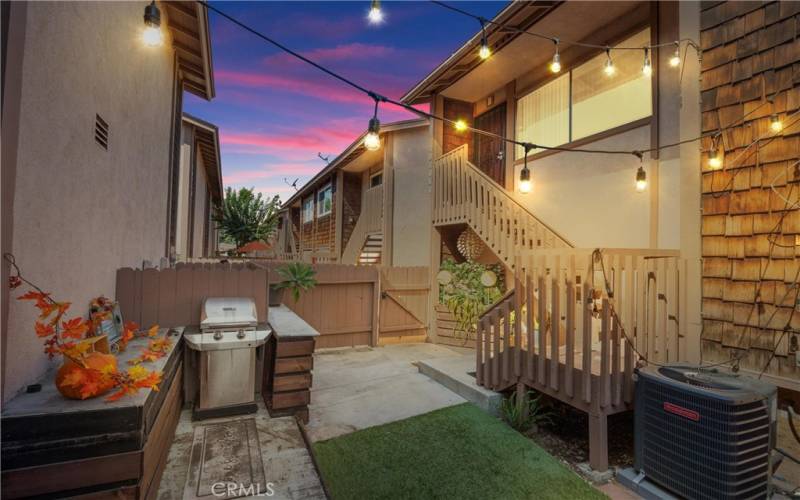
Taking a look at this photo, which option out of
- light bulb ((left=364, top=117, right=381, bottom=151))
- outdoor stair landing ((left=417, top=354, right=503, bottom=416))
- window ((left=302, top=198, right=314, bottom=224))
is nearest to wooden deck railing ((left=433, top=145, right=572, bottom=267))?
outdoor stair landing ((left=417, top=354, right=503, bottom=416))

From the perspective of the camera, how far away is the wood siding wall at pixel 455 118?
8.66m

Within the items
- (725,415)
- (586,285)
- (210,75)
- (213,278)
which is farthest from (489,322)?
(210,75)

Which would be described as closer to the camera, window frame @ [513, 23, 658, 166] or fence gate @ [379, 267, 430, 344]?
window frame @ [513, 23, 658, 166]

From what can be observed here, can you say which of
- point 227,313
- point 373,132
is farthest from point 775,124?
point 227,313

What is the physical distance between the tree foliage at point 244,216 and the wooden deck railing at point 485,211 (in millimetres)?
9021

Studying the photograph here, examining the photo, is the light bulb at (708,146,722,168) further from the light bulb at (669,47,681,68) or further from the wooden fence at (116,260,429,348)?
the wooden fence at (116,260,429,348)

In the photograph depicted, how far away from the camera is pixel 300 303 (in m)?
6.91

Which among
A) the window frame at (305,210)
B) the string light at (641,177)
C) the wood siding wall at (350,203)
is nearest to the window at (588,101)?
the string light at (641,177)

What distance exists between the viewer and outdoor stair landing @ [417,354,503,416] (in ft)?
14.1

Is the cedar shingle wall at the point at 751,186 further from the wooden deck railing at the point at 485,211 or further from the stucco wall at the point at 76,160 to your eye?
the stucco wall at the point at 76,160

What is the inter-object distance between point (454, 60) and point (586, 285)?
18.3 ft

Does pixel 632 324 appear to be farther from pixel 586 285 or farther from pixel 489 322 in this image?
pixel 489 322

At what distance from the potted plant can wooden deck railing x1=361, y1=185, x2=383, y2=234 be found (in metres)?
3.85

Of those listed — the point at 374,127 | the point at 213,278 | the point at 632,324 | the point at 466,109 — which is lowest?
the point at 632,324
